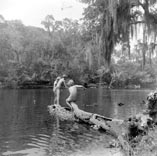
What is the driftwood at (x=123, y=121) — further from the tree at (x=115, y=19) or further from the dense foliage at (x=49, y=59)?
the dense foliage at (x=49, y=59)

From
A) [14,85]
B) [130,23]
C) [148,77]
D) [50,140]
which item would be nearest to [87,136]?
[50,140]

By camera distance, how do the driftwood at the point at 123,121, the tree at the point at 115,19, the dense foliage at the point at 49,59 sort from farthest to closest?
the dense foliage at the point at 49,59, the tree at the point at 115,19, the driftwood at the point at 123,121

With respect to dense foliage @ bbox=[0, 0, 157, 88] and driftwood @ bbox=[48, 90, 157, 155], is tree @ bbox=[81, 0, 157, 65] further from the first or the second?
dense foliage @ bbox=[0, 0, 157, 88]

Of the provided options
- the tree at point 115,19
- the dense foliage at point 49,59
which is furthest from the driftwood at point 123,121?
the dense foliage at point 49,59

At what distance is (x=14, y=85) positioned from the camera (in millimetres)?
48031

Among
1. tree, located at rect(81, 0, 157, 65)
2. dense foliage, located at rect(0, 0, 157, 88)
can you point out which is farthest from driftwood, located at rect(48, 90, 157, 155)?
dense foliage, located at rect(0, 0, 157, 88)

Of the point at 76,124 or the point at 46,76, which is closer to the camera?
the point at 76,124

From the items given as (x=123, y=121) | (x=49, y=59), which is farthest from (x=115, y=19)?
(x=49, y=59)

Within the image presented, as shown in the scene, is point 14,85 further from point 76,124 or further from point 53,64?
point 76,124

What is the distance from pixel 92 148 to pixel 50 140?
1.73 meters

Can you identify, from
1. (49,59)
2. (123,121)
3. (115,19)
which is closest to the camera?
(123,121)

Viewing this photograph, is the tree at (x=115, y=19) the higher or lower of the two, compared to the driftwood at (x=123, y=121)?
higher

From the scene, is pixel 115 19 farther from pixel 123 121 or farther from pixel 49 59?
pixel 49 59

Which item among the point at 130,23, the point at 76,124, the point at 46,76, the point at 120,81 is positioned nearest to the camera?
the point at 130,23
